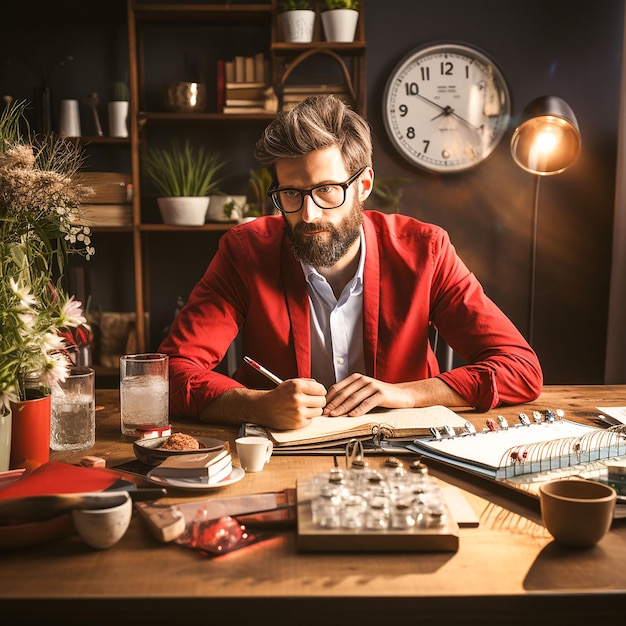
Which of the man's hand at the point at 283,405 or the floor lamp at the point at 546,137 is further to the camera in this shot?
the floor lamp at the point at 546,137

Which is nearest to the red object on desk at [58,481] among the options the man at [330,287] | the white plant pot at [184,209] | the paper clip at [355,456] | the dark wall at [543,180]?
the paper clip at [355,456]

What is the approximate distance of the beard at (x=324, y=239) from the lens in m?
1.92

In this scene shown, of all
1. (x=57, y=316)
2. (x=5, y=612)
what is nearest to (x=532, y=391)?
(x=57, y=316)

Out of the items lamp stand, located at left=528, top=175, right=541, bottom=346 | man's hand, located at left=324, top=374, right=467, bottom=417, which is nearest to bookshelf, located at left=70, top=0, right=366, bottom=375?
lamp stand, located at left=528, top=175, right=541, bottom=346

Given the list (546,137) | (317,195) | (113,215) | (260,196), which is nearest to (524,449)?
(317,195)

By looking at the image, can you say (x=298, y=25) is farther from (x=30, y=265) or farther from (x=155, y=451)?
(x=155, y=451)

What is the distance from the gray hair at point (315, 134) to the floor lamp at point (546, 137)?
1.27m

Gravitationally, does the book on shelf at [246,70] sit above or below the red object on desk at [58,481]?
above

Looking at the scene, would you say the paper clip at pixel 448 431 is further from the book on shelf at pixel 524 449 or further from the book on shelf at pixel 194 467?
the book on shelf at pixel 194 467

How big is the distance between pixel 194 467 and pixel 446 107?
297cm

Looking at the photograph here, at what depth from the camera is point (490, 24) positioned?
368cm

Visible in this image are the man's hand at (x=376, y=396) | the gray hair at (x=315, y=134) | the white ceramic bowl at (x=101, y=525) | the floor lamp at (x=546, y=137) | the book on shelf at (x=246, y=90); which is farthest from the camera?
the book on shelf at (x=246, y=90)

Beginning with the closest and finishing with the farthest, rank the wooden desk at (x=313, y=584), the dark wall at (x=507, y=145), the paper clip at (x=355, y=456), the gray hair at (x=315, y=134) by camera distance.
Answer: the wooden desk at (x=313, y=584)
the paper clip at (x=355, y=456)
the gray hair at (x=315, y=134)
the dark wall at (x=507, y=145)

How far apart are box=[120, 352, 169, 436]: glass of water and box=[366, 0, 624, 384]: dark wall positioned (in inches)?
99.1
